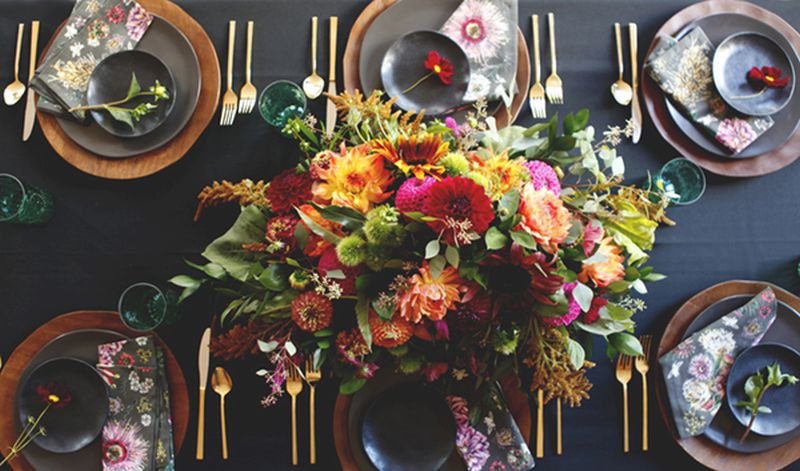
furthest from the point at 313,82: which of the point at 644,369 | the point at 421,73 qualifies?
the point at 644,369

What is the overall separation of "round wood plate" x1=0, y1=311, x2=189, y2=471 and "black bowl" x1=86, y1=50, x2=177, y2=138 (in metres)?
0.40

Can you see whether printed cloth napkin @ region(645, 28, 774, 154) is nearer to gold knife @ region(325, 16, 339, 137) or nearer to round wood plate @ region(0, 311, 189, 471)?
gold knife @ region(325, 16, 339, 137)

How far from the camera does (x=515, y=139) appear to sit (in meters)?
1.12

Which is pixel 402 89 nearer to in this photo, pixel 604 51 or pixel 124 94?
pixel 604 51

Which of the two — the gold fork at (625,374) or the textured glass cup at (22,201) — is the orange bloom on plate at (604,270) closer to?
the gold fork at (625,374)

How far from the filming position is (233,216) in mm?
1415

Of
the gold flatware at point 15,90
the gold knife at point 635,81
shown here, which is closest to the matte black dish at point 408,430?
the gold knife at point 635,81

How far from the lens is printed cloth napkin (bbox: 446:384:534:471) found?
1276mm

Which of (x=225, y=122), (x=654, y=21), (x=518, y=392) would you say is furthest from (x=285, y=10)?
(x=518, y=392)

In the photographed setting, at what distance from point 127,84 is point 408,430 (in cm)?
95

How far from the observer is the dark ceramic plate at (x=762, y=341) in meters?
1.35

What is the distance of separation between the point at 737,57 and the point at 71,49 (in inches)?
57.7

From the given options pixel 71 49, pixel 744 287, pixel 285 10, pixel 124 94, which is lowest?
pixel 744 287

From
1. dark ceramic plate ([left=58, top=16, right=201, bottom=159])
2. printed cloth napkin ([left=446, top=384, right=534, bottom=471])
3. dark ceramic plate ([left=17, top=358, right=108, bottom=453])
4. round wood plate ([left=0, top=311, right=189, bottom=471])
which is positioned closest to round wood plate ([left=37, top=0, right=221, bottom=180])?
dark ceramic plate ([left=58, top=16, right=201, bottom=159])
